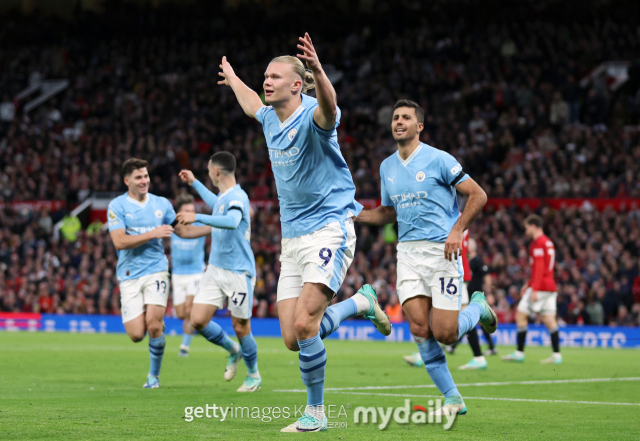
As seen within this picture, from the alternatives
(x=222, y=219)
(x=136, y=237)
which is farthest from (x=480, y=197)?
(x=136, y=237)

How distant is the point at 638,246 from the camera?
2156 cm

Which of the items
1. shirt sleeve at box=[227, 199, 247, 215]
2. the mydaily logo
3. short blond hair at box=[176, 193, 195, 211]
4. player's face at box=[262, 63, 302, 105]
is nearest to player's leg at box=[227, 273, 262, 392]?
shirt sleeve at box=[227, 199, 247, 215]

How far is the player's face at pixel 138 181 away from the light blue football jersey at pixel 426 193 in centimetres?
361

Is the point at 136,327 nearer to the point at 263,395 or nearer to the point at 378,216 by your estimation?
the point at 263,395

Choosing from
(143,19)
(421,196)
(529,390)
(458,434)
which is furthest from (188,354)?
(143,19)

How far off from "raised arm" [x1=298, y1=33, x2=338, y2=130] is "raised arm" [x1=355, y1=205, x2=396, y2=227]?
60.8 inches

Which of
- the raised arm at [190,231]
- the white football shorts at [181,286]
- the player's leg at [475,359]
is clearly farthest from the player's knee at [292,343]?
the white football shorts at [181,286]

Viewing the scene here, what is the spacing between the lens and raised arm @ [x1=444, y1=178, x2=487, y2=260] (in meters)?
7.15

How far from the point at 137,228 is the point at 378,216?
356cm

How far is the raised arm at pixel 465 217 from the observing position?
7148 mm

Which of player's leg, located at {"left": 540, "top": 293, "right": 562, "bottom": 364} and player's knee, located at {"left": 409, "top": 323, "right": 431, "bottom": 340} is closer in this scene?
player's knee, located at {"left": 409, "top": 323, "right": 431, "bottom": 340}

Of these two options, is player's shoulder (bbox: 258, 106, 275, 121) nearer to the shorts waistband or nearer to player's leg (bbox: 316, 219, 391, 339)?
player's leg (bbox: 316, 219, 391, 339)

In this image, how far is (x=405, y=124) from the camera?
7941 millimetres

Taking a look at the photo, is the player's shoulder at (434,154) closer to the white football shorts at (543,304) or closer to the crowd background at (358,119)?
the white football shorts at (543,304)
